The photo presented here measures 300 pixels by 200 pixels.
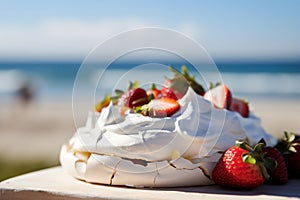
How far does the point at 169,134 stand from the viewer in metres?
1.81

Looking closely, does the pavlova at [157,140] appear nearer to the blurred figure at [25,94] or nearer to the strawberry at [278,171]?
the strawberry at [278,171]

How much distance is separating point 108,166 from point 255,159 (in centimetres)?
45

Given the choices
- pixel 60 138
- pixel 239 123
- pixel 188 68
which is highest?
pixel 188 68

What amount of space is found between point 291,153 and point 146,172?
1.79 feet

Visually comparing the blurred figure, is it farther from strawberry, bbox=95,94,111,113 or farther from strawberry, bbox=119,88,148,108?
strawberry, bbox=119,88,148,108

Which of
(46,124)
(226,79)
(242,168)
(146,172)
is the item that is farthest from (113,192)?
(226,79)

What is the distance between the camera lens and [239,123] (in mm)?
1977

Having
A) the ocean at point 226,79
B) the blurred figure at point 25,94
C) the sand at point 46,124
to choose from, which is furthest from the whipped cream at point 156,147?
the blurred figure at point 25,94

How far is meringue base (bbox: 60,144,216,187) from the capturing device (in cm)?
178

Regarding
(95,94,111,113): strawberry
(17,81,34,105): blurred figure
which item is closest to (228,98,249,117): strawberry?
(95,94,111,113): strawberry

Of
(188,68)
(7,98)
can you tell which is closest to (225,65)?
(7,98)

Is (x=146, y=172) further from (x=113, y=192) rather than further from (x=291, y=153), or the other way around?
(x=291, y=153)

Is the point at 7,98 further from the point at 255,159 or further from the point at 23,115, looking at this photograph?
the point at 255,159

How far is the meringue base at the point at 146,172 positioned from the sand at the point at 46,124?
3.00m
